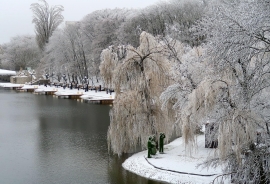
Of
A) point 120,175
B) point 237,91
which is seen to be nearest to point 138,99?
point 120,175

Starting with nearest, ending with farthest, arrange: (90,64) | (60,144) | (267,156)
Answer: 1. (267,156)
2. (60,144)
3. (90,64)

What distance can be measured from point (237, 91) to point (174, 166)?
5298 millimetres

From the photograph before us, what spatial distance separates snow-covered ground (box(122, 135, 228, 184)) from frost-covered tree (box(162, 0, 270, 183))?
112cm

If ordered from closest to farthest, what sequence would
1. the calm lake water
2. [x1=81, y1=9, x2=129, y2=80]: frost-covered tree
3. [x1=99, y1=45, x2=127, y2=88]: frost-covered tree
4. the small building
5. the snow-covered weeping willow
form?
the small building
the calm lake water
the snow-covered weeping willow
[x1=99, y1=45, x2=127, y2=88]: frost-covered tree
[x1=81, y1=9, x2=129, y2=80]: frost-covered tree

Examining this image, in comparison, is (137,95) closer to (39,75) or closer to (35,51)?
(39,75)

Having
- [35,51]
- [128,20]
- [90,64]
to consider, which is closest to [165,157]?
[128,20]

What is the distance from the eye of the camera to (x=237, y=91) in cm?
1090

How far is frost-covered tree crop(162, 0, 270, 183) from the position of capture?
8.70 meters

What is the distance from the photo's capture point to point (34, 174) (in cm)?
1552

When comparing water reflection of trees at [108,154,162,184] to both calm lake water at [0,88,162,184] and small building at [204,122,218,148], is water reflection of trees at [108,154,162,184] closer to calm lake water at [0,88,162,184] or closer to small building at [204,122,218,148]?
calm lake water at [0,88,162,184]

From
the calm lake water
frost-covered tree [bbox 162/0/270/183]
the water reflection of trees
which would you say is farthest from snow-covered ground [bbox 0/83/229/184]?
frost-covered tree [bbox 162/0/270/183]

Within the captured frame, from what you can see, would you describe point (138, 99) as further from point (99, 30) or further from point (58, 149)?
point (99, 30)

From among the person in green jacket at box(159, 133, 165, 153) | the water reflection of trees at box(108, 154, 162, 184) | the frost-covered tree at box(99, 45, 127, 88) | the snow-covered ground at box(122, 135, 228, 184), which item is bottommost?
the water reflection of trees at box(108, 154, 162, 184)

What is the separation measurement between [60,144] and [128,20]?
33.5 meters
